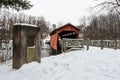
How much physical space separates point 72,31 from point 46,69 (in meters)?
20.3

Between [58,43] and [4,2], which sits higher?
[4,2]

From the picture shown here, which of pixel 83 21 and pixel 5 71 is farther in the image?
pixel 83 21

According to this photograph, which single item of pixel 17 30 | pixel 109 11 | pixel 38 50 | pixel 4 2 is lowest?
pixel 38 50

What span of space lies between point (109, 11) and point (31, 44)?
1940 cm

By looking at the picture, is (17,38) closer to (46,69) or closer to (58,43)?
(46,69)

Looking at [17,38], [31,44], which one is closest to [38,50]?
[31,44]

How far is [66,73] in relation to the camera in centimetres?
734

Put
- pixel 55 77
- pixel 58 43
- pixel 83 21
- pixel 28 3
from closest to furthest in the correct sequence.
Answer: pixel 55 77 → pixel 28 3 → pixel 58 43 → pixel 83 21

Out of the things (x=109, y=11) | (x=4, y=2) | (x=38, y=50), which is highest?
(x=109, y=11)

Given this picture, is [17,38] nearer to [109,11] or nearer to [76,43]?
[76,43]

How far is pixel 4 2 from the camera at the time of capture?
9203 millimetres

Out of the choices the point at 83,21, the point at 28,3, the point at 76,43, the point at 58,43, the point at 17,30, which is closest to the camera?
the point at 17,30

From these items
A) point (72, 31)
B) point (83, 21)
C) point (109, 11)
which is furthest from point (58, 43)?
point (83, 21)

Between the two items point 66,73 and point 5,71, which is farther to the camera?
point 5,71
